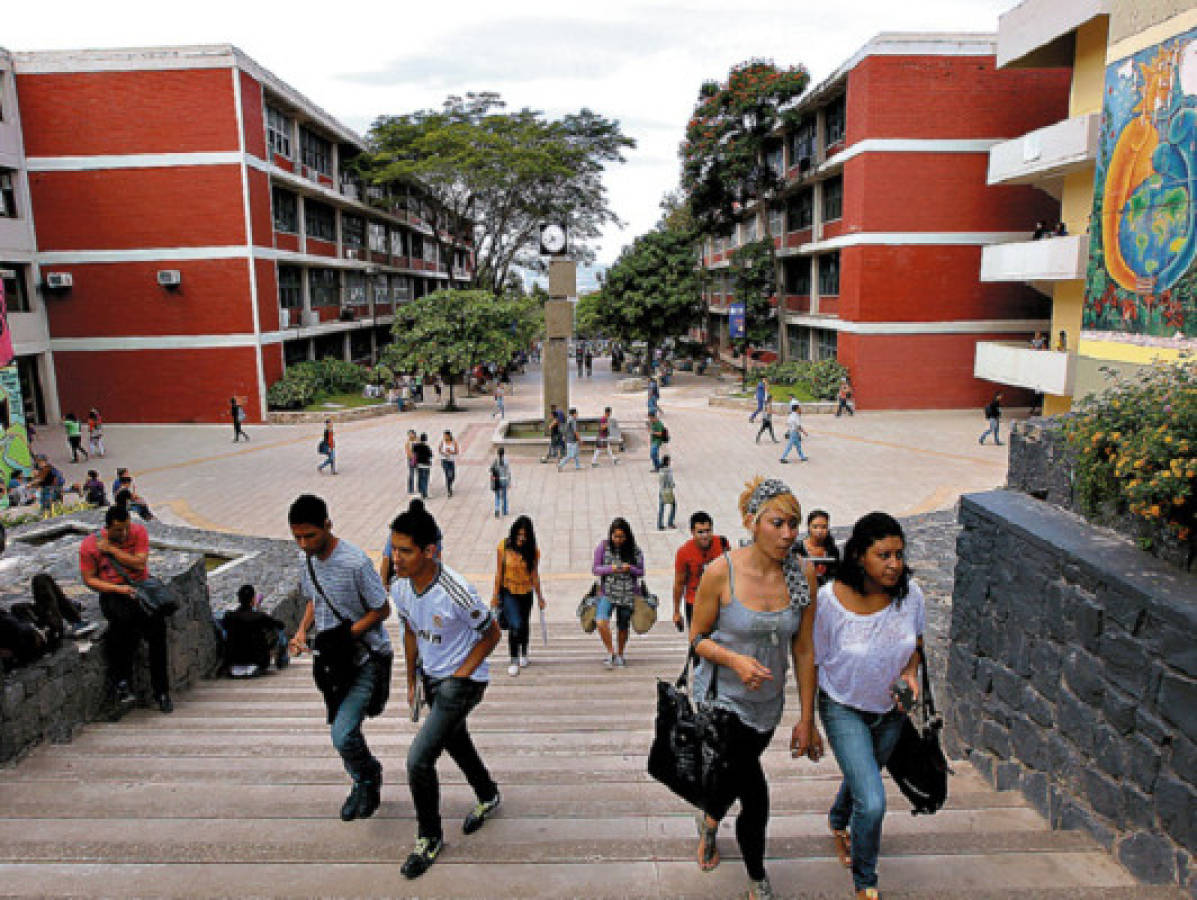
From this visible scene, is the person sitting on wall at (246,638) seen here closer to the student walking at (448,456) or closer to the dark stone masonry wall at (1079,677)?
the dark stone masonry wall at (1079,677)

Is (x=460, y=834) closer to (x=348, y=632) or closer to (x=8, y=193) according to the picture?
(x=348, y=632)

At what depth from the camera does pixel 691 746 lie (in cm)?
327

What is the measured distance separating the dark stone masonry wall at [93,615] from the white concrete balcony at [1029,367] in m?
17.5

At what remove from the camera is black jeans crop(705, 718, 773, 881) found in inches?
125

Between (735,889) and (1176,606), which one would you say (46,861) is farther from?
(1176,606)

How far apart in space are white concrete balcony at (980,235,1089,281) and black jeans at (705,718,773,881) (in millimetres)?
19555

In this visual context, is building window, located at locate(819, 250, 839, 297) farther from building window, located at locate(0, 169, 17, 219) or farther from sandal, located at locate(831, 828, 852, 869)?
sandal, located at locate(831, 828, 852, 869)

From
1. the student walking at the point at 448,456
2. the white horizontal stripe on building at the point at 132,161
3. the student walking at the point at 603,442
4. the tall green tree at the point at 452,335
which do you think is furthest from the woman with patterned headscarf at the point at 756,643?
the tall green tree at the point at 452,335

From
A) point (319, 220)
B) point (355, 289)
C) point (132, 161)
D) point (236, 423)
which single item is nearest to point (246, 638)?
point (236, 423)

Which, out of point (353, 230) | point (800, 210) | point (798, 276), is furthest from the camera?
point (353, 230)

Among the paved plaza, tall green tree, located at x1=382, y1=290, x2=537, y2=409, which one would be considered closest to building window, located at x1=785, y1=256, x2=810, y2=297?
the paved plaza

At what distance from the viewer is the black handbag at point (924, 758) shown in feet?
11.0

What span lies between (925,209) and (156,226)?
980 inches

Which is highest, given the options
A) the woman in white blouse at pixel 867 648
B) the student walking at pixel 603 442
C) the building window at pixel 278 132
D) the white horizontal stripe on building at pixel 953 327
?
the building window at pixel 278 132
